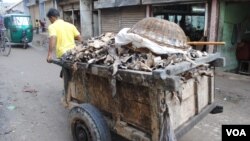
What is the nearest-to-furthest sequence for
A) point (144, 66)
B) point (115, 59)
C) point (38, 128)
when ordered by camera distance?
1. point (144, 66)
2. point (115, 59)
3. point (38, 128)

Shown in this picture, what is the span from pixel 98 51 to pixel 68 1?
1456 cm

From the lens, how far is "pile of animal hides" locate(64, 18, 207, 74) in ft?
8.95

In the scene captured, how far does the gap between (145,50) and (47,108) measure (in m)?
3.07

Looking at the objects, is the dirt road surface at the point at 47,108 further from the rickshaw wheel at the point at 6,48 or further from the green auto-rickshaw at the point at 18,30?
the green auto-rickshaw at the point at 18,30

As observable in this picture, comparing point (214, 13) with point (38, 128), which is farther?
point (214, 13)

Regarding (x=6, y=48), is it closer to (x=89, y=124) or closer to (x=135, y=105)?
(x=89, y=124)

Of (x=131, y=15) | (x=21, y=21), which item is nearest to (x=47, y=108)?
(x=131, y=15)

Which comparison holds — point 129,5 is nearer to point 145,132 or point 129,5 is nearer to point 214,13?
point 214,13

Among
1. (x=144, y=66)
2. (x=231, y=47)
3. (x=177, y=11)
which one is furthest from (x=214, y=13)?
(x=144, y=66)

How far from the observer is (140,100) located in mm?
2705

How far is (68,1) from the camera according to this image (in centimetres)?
1694

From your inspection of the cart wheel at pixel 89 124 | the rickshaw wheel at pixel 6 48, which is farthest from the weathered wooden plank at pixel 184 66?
the rickshaw wheel at pixel 6 48

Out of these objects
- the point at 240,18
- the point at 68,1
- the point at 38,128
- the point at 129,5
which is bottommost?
the point at 38,128

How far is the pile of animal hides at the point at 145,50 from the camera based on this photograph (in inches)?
107
